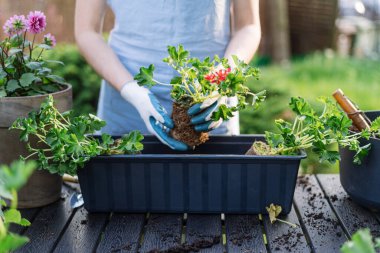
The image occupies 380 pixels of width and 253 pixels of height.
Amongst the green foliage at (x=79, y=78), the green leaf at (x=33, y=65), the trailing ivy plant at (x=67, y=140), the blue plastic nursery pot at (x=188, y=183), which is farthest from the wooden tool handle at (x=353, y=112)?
the green foliage at (x=79, y=78)

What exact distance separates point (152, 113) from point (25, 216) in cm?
45

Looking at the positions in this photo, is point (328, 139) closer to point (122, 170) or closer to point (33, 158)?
point (122, 170)

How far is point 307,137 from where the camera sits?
4.52 feet

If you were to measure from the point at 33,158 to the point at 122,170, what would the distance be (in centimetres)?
27

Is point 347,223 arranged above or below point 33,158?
below

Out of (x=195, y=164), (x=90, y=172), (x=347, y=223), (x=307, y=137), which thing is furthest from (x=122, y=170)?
(x=347, y=223)

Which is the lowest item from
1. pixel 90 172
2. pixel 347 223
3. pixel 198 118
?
pixel 347 223

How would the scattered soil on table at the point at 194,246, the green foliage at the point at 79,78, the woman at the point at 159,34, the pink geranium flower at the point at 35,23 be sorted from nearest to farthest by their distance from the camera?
1. the scattered soil on table at the point at 194,246
2. the pink geranium flower at the point at 35,23
3. the woman at the point at 159,34
4. the green foliage at the point at 79,78

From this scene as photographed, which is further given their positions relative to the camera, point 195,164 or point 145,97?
point 145,97

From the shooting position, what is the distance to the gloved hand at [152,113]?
4.92ft

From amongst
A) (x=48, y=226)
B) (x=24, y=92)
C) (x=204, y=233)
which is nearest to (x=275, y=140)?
(x=204, y=233)

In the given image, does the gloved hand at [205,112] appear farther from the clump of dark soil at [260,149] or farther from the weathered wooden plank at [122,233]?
the weathered wooden plank at [122,233]

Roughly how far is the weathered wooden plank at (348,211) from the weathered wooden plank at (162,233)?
1.45 feet

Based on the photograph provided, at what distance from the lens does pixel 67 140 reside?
133 cm
